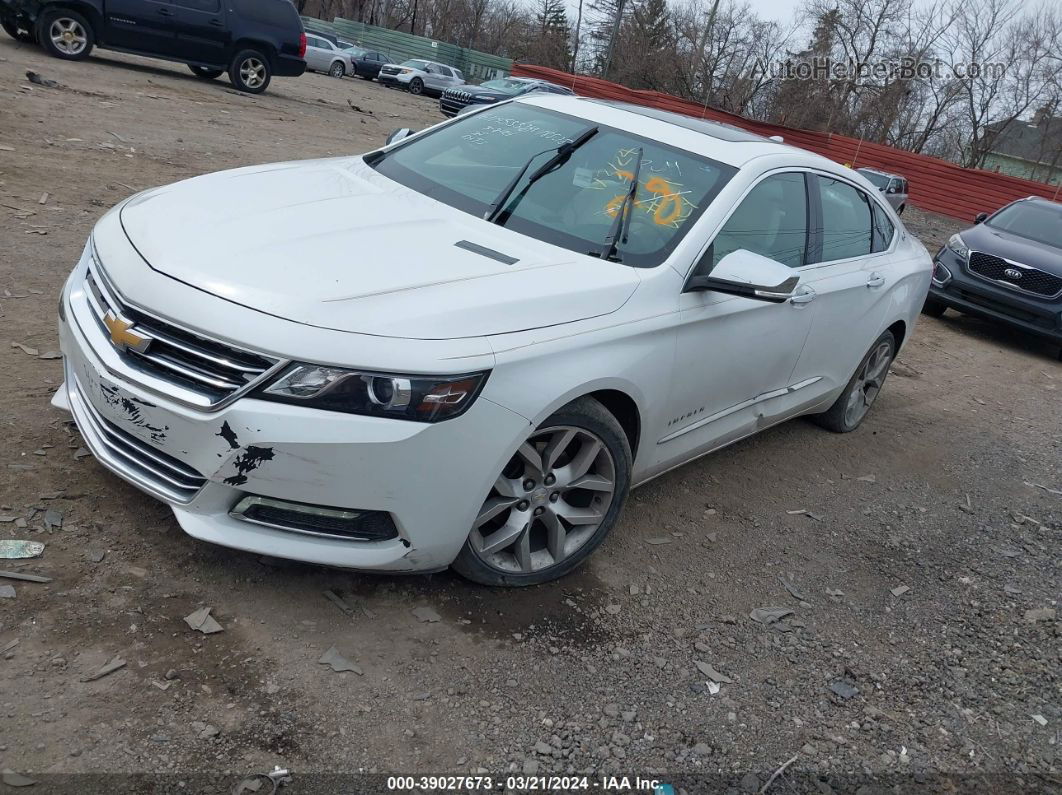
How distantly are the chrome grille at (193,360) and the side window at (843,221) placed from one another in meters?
3.19

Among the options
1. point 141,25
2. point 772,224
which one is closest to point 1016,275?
point 772,224

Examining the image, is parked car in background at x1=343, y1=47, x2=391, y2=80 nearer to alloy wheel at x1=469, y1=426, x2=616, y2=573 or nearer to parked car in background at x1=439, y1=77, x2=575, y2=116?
parked car in background at x1=439, y1=77, x2=575, y2=116

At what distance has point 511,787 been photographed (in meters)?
2.54

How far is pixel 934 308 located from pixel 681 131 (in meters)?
7.91

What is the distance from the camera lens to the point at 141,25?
15086 millimetres

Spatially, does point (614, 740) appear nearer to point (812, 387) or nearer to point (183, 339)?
point (183, 339)

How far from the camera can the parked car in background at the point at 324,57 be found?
102ft

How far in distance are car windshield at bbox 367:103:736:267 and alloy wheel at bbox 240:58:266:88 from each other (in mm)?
14119

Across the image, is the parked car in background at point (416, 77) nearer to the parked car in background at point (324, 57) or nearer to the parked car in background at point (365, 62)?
the parked car in background at point (365, 62)

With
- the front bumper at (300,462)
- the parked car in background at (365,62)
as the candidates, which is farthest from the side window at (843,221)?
the parked car in background at (365,62)

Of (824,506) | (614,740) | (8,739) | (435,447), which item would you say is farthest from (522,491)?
(824,506)

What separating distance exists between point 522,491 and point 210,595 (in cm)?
110

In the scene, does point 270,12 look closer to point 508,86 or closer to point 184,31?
point 184,31

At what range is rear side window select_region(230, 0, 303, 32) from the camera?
638 inches
